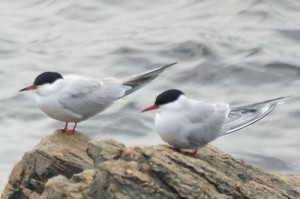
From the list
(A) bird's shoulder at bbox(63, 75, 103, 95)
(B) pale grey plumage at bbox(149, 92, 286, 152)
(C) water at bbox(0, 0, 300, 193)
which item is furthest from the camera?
(C) water at bbox(0, 0, 300, 193)

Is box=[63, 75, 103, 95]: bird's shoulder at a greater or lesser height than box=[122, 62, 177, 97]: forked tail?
greater

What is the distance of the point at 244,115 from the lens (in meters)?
8.09

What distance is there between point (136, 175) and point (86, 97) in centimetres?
219

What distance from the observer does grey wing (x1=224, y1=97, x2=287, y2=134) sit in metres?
7.93

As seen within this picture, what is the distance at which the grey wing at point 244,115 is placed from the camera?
7930 millimetres

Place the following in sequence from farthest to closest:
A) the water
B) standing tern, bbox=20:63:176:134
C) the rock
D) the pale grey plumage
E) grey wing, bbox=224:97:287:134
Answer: the water
standing tern, bbox=20:63:176:134
grey wing, bbox=224:97:287:134
the pale grey plumage
the rock

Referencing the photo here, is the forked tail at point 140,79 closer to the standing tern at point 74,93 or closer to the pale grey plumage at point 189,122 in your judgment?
the standing tern at point 74,93

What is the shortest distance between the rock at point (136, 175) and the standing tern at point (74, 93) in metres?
0.46

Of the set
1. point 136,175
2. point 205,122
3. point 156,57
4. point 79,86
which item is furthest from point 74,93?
point 156,57

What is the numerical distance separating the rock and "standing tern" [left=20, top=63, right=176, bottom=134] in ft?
1.51

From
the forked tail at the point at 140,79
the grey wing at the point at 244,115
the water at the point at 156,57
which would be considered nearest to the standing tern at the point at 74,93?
the forked tail at the point at 140,79

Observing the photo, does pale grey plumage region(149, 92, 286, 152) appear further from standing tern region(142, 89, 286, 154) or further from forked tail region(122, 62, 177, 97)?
forked tail region(122, 62, 177, 97)

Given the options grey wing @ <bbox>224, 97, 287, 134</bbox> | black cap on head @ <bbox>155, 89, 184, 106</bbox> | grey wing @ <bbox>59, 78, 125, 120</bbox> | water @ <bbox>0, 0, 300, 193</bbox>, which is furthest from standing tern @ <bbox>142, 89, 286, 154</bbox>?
water @ <bbox>0, 0, 300, 193</bbox>

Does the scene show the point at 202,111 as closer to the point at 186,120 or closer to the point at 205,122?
the point at 205,122
